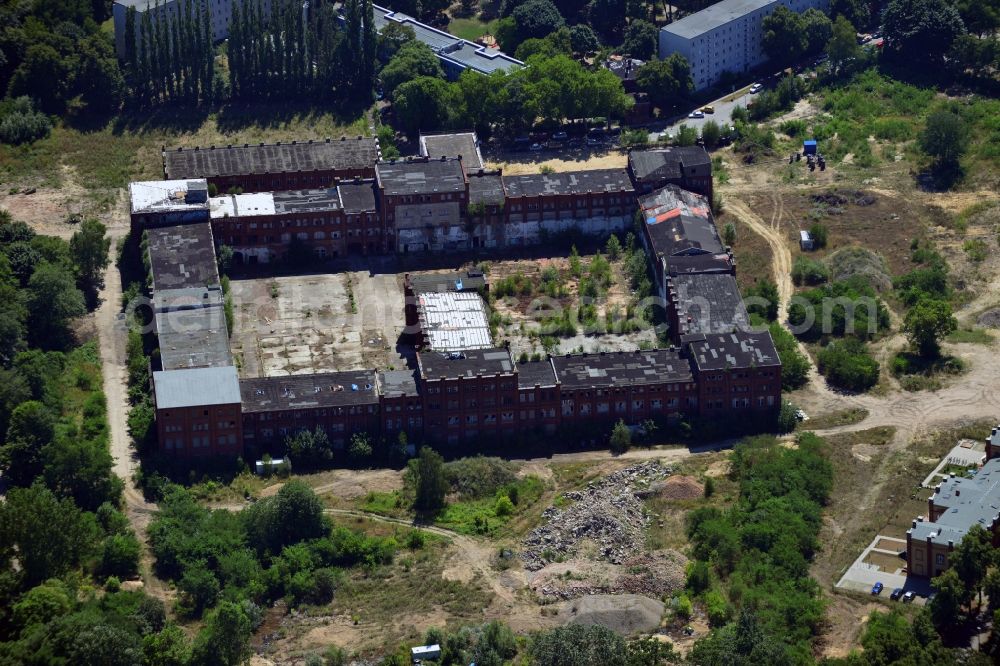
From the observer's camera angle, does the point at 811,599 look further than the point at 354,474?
No

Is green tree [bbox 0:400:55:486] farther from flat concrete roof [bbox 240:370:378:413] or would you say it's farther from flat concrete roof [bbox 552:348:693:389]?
flat concrete roof [bbox 552:348:693:389]

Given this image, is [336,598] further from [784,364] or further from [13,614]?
[784,364]

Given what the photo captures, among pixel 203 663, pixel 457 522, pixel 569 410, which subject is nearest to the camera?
pixel 203 663

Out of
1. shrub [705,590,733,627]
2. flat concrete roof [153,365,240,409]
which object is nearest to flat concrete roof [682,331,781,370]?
shrub [705,590,733,627]

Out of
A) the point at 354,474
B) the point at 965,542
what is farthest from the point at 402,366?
the point at 965,542

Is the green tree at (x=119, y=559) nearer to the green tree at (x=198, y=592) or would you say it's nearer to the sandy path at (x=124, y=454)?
the sandy path at (x=124, y=454)

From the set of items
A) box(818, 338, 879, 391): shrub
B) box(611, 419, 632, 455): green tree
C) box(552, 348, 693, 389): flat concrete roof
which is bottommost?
box(611, 419, 632, 455): green tree
